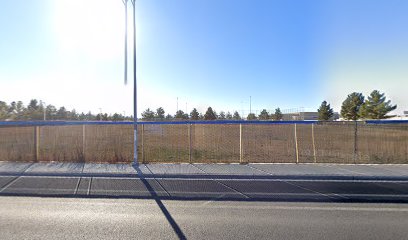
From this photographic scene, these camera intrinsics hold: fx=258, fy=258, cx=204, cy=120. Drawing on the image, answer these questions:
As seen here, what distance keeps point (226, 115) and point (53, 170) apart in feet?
253

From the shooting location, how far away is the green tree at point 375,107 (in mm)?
55969

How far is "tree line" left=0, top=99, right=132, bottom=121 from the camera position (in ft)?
198

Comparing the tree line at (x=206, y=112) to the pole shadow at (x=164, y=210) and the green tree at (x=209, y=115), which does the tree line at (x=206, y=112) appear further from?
the pole shadow at (x=164, y=210)

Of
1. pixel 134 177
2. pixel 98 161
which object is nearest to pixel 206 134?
pixel 98 161

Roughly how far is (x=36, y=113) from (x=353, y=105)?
7920cm

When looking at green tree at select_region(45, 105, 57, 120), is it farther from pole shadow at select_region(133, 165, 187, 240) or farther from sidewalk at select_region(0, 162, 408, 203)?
pole shadow at select_region(133, 165, 187, 240)

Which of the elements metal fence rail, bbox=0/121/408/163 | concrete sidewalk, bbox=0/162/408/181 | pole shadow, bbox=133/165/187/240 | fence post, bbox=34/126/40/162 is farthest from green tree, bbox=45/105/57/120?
pole shadow, bbox=133/165/187/240

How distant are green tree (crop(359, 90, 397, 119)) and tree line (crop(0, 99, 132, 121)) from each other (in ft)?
185

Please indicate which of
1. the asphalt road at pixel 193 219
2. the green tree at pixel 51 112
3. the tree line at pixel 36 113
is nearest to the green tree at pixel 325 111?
the tree line at pixel 36 113

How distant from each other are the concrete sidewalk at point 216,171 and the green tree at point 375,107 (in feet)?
182

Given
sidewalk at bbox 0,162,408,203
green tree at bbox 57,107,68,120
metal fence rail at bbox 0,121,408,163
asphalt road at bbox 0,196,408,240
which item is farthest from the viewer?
green tree at bbox 57,107,68,120

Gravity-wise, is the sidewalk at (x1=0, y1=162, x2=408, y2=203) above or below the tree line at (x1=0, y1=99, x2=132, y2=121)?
below

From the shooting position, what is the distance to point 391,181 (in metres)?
7.84

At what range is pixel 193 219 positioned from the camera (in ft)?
14.9
